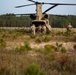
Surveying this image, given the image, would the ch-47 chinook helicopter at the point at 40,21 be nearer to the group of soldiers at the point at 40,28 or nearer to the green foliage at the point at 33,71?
the group of soldiers at the point at 40,28

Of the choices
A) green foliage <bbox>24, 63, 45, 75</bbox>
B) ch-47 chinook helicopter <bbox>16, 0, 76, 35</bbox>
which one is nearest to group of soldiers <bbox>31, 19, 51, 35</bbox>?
ch-47 chinook helicopter <bbox>16, 0, 76, 35</bbox>

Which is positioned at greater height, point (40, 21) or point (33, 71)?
point (33, 71)

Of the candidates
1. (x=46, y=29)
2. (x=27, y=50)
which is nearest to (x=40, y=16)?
(x=46, y=29)

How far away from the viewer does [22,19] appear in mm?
123062

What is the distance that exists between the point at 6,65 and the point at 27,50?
6728mm

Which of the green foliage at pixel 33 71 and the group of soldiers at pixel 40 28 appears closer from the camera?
the green foliage at pixel 33 71

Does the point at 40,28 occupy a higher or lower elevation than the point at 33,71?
lower

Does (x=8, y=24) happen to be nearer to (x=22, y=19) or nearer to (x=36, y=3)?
(x=22, y=19)

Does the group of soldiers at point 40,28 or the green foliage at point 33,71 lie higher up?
the green foliage at point 33,71

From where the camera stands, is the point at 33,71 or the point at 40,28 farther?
the point at 40,28

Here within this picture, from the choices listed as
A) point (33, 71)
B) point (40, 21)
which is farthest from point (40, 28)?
point (33, 71)

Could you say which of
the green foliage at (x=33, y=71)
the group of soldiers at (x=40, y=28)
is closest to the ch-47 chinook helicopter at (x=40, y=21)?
the group of soldiers at (x=40, y=28)

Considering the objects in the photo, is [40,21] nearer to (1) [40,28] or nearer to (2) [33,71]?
(1) [40,28]

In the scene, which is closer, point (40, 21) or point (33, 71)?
point (33, 71)
